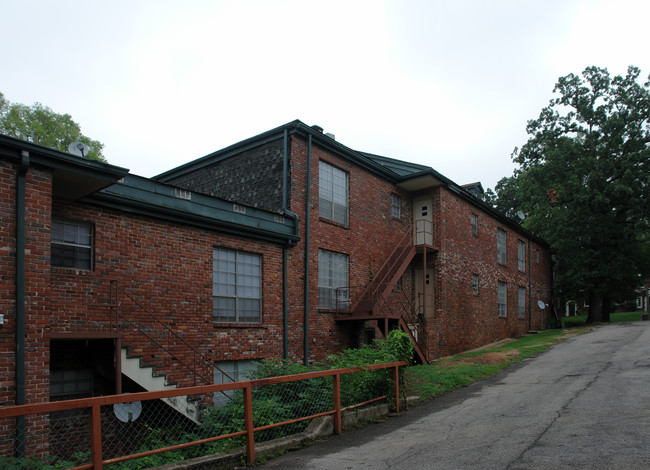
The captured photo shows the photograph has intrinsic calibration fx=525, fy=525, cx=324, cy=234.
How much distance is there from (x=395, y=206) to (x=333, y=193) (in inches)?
171

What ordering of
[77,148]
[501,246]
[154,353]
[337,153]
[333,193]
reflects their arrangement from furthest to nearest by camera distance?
[501,246] → [337,153] → [333,193] → [77,148] → [154,353]

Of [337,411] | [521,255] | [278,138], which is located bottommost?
[337,411]

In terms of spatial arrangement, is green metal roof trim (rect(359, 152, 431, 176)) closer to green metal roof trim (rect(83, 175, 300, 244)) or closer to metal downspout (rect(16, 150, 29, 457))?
green metal roof trim (rect(83, 175, 300, 244))

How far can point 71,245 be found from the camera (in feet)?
34.7

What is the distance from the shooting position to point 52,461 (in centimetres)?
812

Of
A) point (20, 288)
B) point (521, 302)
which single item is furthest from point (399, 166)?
point (20, 288)

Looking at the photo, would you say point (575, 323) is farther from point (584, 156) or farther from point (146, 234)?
point (146, 234)

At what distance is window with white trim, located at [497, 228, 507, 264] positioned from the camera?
27.8m

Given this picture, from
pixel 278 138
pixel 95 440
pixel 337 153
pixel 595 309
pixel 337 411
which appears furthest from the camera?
pixel 595 309

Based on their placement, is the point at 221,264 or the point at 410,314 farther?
the point at 410,314

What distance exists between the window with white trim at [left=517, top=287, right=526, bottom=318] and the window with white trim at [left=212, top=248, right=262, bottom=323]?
20.2 meters

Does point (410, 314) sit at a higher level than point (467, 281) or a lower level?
lower

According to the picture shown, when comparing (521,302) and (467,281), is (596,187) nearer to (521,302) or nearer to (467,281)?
(521,302)

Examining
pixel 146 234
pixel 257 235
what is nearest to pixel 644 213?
pixel 257 235
